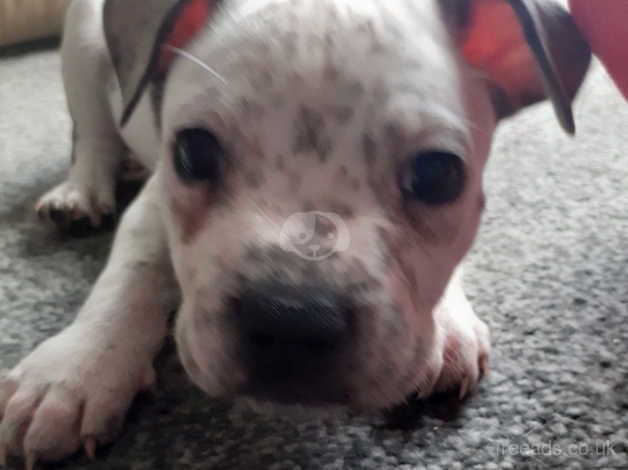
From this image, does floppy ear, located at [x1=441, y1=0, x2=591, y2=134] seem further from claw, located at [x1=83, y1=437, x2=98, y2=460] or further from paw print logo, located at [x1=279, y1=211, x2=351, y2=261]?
claw, located at [x1=83, y1=437, x2=98, y2=460]

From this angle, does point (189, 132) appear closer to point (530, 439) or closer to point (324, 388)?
point (324, 388)

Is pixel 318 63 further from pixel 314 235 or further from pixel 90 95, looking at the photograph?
pixel 90 95

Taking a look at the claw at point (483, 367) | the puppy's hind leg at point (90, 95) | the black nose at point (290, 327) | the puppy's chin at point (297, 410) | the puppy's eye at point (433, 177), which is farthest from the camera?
the puppy's hind leg at point (90, 95)

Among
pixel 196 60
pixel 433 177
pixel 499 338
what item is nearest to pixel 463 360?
pixel 499 338

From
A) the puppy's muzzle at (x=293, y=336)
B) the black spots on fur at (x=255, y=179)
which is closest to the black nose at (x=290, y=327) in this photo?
the puppy's muzzle at (x=293, y=336)

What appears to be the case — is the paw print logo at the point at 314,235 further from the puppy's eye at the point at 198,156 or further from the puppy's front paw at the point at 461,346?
the puppy's front paw at the point at 461,346

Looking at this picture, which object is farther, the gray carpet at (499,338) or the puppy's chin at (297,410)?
the gray carpet at (499,338)

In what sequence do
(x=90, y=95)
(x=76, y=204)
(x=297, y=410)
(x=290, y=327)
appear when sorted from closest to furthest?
(x=290, y=327) < (x=297, y=410) < (x=76, y=204) < (x=90, y=95)
